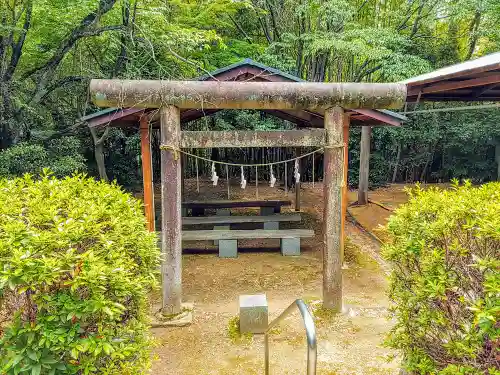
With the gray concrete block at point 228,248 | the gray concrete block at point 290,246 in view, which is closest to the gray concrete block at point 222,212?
the gray concrete block at point 228,248

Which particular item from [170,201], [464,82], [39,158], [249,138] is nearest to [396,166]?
[464,82]

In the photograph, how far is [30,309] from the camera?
5.66ft

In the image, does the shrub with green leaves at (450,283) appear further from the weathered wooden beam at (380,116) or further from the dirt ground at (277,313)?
→ the weathered wooden beam at (380,116)

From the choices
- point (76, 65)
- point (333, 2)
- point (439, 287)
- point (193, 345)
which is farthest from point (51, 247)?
point (333, 2)

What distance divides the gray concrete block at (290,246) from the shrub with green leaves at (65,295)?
4775 millimetres

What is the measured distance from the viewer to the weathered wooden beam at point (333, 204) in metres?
4.16

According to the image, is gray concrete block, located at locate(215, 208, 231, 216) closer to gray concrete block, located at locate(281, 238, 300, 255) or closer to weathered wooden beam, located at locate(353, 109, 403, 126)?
gray concrete block, located at locate(281, 238, 300, 255)

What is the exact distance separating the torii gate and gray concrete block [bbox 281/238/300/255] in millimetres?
2473

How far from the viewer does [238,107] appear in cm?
405

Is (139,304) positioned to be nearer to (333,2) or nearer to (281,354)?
(281,354)

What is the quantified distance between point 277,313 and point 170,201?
2.00 metres

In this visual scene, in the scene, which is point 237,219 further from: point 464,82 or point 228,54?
point 228,54

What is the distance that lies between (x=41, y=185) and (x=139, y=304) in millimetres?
1289

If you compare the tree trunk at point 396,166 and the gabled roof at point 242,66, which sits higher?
the gabled roof at point 242,66
